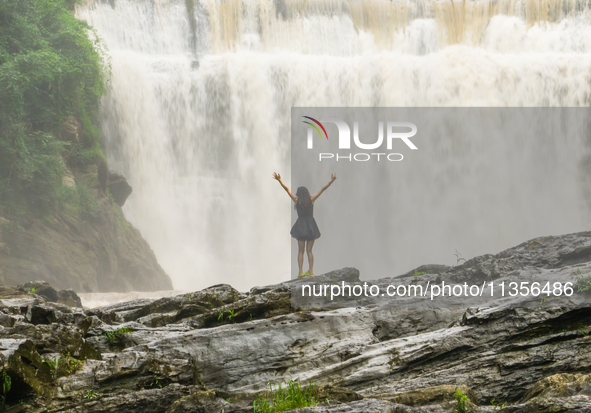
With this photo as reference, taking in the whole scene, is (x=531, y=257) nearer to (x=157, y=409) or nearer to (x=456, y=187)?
(x=157, y=409)

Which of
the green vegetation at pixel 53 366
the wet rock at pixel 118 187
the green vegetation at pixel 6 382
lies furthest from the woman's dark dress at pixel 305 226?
the wet rock at pixel 118 187

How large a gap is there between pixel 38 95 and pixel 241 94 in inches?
396

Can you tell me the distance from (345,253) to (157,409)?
9.30 m

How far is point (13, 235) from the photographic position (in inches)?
738

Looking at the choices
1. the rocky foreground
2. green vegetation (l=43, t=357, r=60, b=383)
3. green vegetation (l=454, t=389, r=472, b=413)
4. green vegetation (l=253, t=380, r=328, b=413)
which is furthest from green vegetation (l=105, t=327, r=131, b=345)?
green vegetation (l=454, t=389, r=472, b=413)

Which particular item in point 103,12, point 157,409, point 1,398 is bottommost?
point 157,409

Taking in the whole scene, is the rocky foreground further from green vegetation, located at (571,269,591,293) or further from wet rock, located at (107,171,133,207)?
wet rock, located at (107,171,133,207)

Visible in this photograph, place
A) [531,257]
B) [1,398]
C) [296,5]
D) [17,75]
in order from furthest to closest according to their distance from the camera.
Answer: [296,5]
[17,75]
[531,257]
[1,398]

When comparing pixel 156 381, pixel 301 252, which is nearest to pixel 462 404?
pixel 156 381

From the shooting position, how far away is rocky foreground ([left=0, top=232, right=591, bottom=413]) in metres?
4.53

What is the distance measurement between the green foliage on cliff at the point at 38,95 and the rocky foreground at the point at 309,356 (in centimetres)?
1381

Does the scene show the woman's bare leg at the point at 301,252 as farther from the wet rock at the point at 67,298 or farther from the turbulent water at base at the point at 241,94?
the turbulent water at base at the point at 241,94

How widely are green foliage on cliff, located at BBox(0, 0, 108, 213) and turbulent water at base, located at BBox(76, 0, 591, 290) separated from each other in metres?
3.64

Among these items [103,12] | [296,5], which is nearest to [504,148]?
[296,5]
